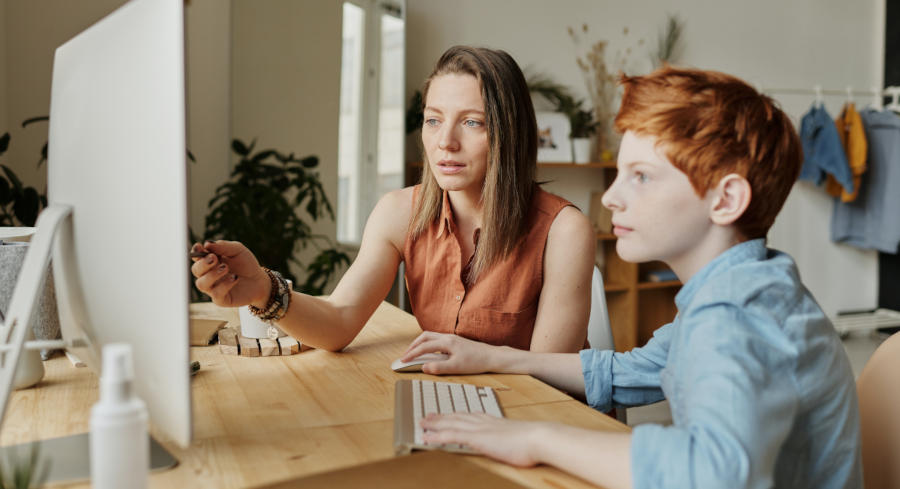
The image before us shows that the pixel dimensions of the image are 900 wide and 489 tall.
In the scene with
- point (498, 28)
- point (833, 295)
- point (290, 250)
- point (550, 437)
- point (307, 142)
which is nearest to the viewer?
point (550, 437)

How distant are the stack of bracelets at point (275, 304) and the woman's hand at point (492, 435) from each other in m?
0.52

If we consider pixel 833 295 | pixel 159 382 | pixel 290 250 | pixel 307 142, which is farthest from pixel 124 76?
pixel 833 295

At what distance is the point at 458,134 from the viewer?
1.50 m

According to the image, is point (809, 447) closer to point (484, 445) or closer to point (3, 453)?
point (484, 445)

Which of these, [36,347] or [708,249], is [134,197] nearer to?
[36,347]

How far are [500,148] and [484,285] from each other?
0.29 metres

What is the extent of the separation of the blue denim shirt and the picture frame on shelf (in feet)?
11.2

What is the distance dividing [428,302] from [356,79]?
7.72 feet

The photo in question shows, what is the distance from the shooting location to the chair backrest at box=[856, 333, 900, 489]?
94cm

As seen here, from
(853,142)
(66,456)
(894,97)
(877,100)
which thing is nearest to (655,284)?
(853,142)

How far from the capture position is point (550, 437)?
0.82 m

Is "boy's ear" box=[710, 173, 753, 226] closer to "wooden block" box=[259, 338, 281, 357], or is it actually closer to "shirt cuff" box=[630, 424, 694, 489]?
"shirt cuff" box=[630, 424, 694, 489]

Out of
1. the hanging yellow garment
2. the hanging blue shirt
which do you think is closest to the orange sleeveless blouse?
the hanging blue shirt

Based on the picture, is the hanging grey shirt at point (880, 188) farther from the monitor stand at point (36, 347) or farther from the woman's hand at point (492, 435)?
the monitor stand at point (36, 347)
